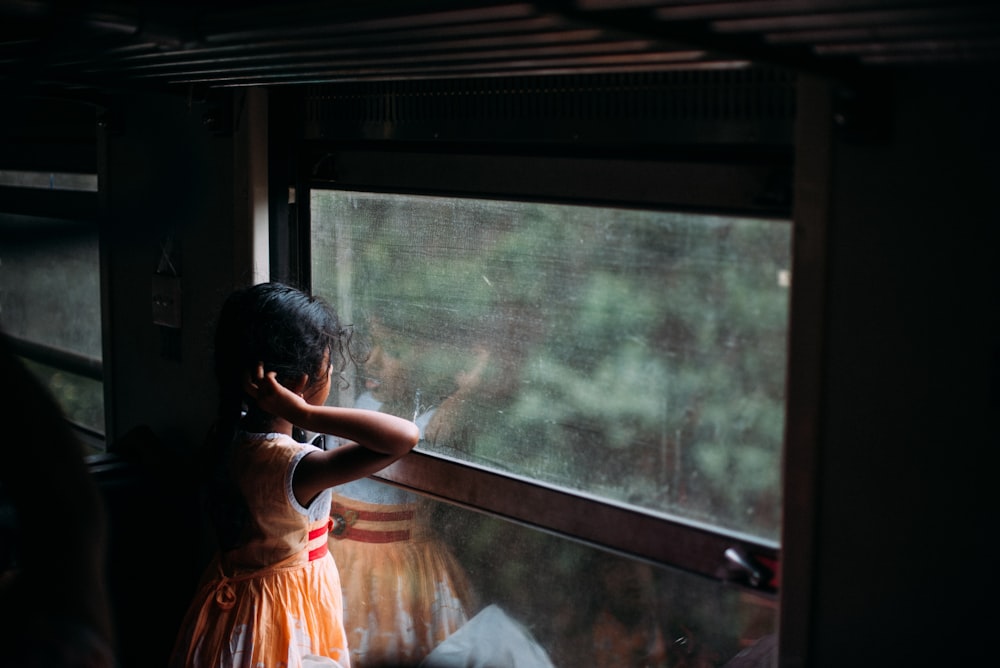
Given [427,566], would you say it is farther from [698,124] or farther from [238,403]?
[698,124]

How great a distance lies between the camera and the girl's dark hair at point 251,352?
289 cm

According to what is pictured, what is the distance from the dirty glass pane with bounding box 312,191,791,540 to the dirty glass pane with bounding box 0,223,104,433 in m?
1.64

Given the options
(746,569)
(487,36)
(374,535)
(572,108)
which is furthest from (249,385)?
(746,569)

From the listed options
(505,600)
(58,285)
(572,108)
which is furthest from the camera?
(58,285)

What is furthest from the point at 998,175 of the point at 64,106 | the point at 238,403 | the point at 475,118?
the point at 64,106

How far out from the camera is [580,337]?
9.13ft

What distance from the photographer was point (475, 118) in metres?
2.85

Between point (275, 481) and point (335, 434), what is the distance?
0.69ft

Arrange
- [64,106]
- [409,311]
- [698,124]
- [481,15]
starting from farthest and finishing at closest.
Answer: [64,106] < [409,311] < [698,124] < [481,15]

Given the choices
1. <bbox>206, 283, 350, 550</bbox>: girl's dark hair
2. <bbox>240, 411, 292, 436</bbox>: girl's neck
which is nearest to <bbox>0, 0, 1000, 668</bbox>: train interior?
<bbox>206, 283, 350, 550</bbox>: girl's dark hair

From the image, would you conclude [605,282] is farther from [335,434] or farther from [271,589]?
[271,589]

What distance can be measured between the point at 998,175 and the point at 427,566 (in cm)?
213

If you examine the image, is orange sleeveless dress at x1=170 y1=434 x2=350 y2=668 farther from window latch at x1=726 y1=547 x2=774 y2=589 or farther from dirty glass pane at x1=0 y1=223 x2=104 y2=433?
dirty glass pane at x1=0 y1=223 x2=104 y2=433

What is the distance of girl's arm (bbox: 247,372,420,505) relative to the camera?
2.74 metres
